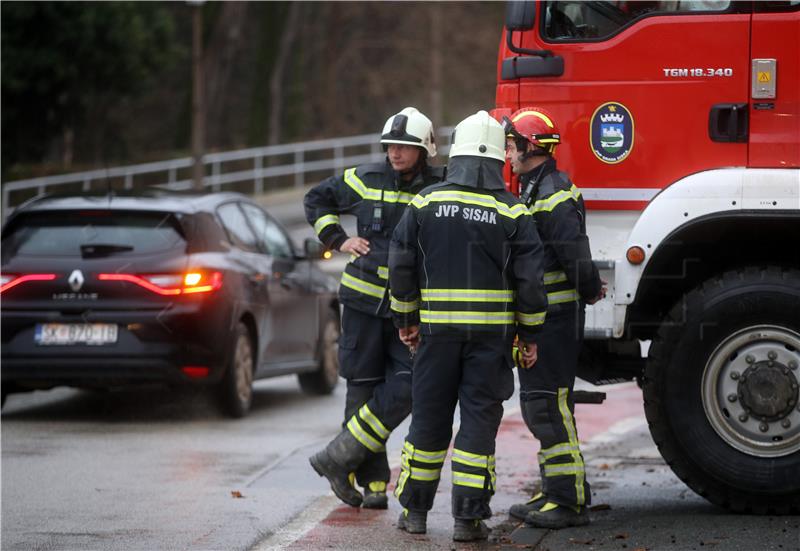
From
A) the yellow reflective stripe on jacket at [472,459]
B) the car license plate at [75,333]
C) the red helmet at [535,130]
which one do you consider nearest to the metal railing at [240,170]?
the car license plate at [75,333]

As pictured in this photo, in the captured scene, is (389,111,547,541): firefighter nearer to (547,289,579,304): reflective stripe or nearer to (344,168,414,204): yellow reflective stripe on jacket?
(547,289,579,304): reflective stripe

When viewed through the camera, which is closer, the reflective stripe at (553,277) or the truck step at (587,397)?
the reflective stripe at (553,277)

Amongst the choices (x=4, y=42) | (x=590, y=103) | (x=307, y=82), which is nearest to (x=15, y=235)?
(x=590, y=103)

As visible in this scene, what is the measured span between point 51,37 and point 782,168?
22.6 meters

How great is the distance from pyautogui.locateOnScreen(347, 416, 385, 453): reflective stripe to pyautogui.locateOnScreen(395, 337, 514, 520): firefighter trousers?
77cm

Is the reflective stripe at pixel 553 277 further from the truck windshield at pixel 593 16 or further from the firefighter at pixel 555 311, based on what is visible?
the truck windshield at pixel 593 16

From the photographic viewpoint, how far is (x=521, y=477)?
878 centimetres

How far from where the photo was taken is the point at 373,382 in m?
7.82

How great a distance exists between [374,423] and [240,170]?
1068 inches

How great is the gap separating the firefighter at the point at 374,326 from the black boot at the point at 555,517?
0.90 meters

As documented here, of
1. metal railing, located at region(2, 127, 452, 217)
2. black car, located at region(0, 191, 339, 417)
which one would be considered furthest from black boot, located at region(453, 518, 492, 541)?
metal railing, located at region(2, 127, 452, 217)

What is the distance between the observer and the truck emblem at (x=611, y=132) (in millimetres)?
7621

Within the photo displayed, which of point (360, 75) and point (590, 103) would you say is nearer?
point (590, 103)

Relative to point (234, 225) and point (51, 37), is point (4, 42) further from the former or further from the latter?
point (234, 225)
